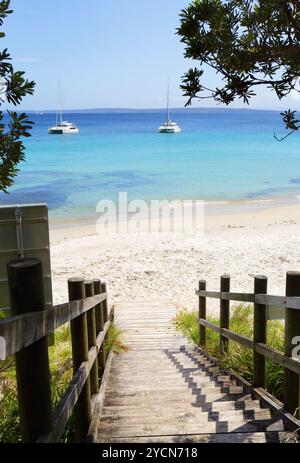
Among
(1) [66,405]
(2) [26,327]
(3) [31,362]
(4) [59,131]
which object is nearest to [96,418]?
(1) [66,405]

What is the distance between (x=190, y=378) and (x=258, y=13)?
141 inches

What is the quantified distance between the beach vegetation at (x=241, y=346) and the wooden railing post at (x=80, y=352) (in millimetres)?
1856

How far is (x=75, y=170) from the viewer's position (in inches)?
1839

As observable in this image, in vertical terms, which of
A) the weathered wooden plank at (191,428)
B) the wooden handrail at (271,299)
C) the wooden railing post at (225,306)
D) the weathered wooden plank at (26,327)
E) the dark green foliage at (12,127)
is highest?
the dark green foliage at (12,127)

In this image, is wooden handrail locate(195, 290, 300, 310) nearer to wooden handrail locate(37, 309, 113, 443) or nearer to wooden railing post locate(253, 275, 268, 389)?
Result: wooden railing post locate(253, 275, 268, 389)

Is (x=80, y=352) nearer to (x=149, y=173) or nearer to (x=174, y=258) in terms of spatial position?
(x=174, y=258)

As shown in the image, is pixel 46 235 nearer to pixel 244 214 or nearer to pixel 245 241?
pixel 245 241

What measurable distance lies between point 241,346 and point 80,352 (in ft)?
9.31

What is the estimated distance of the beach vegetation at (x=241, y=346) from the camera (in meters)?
4.26

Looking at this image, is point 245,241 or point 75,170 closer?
point 245,241

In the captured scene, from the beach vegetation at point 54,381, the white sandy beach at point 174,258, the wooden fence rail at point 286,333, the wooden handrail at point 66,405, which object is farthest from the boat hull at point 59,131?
the wooden handrail at point 66,405

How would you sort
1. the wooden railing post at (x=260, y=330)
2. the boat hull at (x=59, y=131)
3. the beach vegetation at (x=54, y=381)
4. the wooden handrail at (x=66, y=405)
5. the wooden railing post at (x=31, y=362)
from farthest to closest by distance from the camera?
the boat hull at (x=59, y=131) < the wooden railing post at (x=260, y=330) < the beach vegetation at (x=54, y=381) < the wooden handrail at (x=66, y=405) < the wooden railing post at (x=31, y=362)

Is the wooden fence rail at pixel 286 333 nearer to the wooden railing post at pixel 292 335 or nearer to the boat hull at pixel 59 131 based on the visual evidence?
the wooden railing post at pixel 292 335
